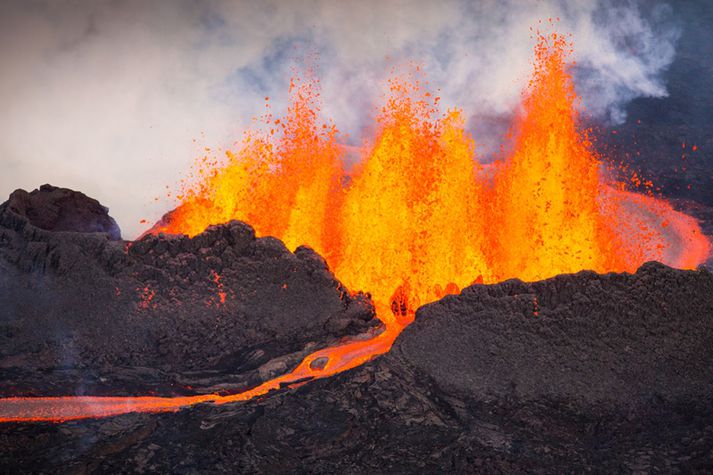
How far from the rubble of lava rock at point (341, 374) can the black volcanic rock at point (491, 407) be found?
2 cm

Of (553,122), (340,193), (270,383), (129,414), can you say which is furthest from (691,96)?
(129,414)

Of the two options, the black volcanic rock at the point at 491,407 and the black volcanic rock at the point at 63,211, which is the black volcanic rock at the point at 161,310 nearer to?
the black volcanic rock at the point at 491,407

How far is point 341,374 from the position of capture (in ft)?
32.9

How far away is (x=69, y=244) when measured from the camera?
1254 cm

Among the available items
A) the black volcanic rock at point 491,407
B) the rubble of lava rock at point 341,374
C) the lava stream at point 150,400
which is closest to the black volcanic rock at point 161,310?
the rubble of lava rock at point 341,374

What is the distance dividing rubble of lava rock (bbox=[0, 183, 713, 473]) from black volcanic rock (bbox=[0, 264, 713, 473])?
25 millimetres

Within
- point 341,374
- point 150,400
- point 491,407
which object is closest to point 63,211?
point 150,400

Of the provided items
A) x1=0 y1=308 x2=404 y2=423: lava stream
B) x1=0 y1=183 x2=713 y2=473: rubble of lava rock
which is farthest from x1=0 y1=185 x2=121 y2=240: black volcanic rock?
x1=0 y1=308 x2=404 y2=423: lava stream

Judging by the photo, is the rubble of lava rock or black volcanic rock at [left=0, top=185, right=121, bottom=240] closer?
the rubble of lava rock

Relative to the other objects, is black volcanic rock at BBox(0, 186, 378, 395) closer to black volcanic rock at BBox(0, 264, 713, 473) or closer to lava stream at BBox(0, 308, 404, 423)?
lava stream at BBox(0, 308, 404, 423)

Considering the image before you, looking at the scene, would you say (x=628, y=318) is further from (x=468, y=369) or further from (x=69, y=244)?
(x=69, y=244)

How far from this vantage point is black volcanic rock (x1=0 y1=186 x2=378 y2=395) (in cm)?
1081

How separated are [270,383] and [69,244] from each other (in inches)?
213

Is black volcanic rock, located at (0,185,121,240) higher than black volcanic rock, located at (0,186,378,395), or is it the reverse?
black volcanic rock, located at (0,185,121,240)
